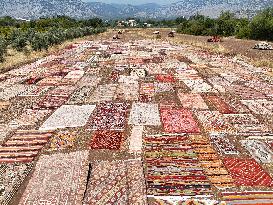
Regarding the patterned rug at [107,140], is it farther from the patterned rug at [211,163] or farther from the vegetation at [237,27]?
the vegetation at [237,27]

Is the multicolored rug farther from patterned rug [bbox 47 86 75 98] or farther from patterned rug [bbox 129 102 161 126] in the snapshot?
patterned rug [bbox 47 86 75 98]

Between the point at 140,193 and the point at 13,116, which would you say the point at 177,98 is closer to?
the point at 13,116

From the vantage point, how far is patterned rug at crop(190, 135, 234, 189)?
9.30 m

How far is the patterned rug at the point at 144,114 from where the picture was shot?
45.3ft

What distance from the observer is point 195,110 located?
15.5 meters

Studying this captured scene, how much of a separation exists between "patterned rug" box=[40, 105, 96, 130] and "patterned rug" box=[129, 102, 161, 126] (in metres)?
2.00

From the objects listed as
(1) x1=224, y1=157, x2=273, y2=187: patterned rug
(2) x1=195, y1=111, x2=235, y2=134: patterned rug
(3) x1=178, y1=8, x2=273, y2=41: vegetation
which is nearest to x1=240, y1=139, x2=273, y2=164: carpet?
(1) x1=224, y1=157, x2=273, y2=187: patterned rug

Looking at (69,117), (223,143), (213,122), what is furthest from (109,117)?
(223,143)

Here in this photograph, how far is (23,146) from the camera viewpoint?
38.1 feet

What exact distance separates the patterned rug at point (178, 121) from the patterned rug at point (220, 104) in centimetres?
171

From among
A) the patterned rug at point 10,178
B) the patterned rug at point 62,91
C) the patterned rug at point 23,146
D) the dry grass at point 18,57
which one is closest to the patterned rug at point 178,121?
the patterned rug at point 23,146

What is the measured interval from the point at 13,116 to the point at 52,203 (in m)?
7.53

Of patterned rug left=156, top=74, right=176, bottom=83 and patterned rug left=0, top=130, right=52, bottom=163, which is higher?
patterned rug left=0, top=130, right=52, bottom=163

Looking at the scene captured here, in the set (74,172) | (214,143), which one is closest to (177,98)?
(214,143)
